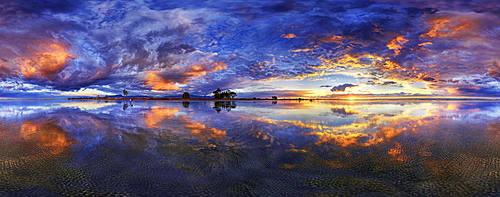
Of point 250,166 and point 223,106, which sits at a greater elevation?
point 223,106

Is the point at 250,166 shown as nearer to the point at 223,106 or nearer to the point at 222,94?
the point at 223,106

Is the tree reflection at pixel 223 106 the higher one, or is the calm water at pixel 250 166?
the tree reflection at pixel 223 106

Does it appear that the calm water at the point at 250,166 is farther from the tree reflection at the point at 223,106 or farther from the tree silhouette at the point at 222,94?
the tree silhouette at the point at 222,94

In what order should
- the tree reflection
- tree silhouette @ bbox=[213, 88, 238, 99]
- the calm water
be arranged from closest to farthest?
the calm water, the tree reflection, tree silhouette @ bbox=[213, 88, 238, 99]

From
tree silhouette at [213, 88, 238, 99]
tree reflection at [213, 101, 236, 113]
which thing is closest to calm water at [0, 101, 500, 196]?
tree reflection at [213, 101, 236, 113]

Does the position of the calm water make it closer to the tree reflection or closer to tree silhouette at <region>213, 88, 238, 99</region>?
the tree reflection

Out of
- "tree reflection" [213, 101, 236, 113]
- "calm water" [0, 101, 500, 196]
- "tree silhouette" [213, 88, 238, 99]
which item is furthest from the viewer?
"tree silhouette" [213, 88, 238, 99]

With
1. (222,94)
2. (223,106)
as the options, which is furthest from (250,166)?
(222,94)

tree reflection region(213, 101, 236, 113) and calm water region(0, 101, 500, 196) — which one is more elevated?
tree reflection region(213, 101, 236, 113)

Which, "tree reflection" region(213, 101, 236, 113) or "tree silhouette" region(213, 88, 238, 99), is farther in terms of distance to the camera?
"tree silhouette" region(213, 88, 238, 99)

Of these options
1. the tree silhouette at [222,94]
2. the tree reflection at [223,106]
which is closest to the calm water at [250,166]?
the tree reflection at [223,106]

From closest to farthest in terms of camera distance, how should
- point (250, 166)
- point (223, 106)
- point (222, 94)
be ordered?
point (250, 166) → point (223, 106) → point (222, 94)

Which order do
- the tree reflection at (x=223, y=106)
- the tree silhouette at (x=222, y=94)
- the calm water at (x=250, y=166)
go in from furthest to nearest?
1. the tree silhouette at (x=222, y=94)
2. the tree reflection at (x=223, y=106)
3. the calm water at (x=250, y=166)

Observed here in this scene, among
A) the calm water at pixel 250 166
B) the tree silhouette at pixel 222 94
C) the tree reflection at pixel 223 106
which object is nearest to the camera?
the calm water at pixel 250 166
